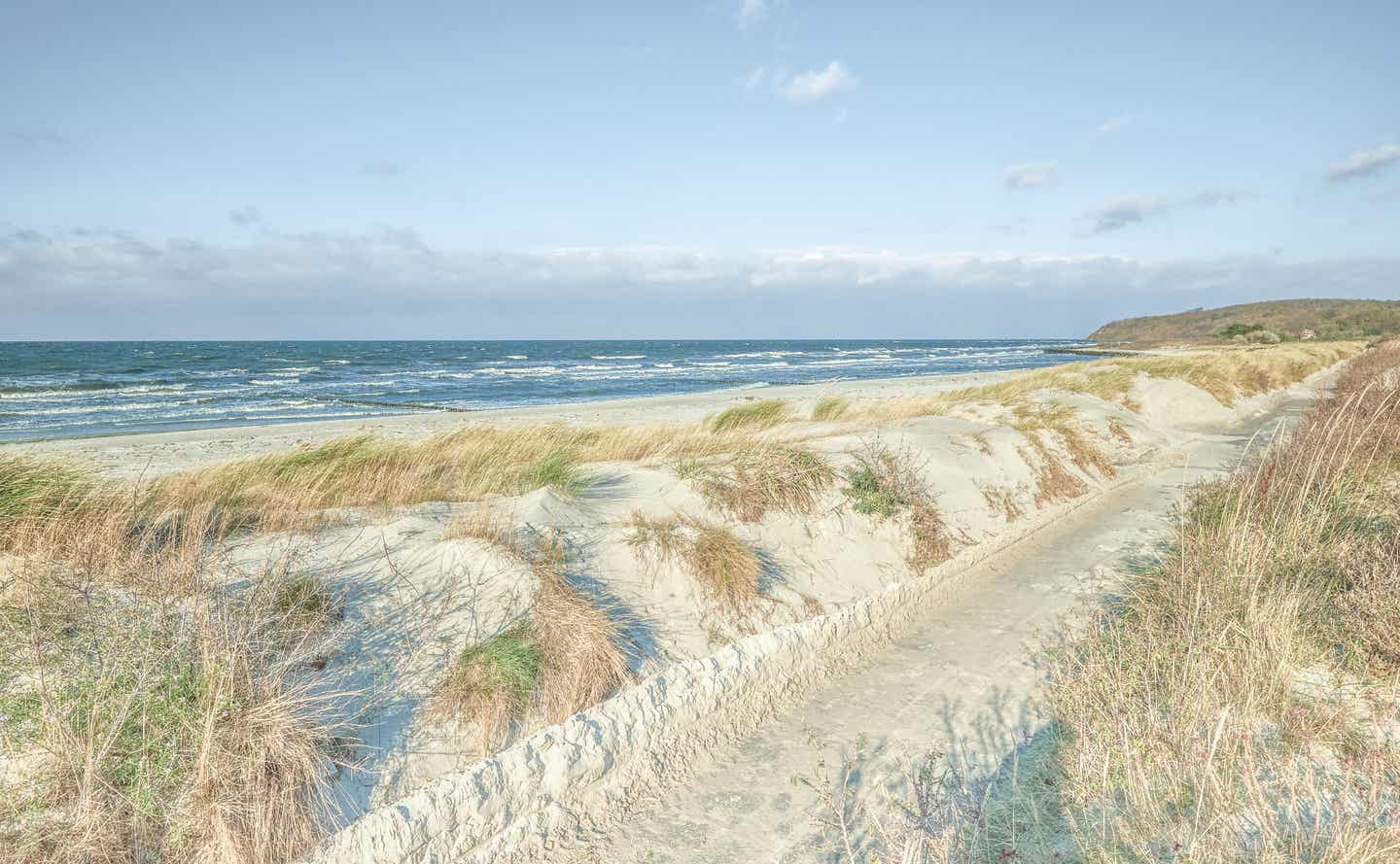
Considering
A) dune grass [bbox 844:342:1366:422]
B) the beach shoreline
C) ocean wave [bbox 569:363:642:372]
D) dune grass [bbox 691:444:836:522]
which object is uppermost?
ocean wave [bbox 569:363:642:372]

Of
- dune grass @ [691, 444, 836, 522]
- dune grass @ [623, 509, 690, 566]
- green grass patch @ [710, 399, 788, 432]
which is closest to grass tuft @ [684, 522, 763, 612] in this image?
dune grass @ [623, 509, 690, 566]

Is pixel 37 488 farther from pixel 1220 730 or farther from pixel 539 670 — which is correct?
pixel 1220 730

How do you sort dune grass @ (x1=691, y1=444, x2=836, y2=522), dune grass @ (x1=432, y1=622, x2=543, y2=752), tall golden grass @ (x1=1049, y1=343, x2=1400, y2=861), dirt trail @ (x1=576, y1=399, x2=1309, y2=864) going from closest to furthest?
tall golden grass @ (x1=1049, y1=343, x2=1400, y2=861), dirt trail @ (x1=576, y1=399, x2=1309, y2=864), dune grass @ (x1=432, y1=622, x2=543, y2=752), dune grass @ (x1=691, y1=444, x2=836, y2=522)

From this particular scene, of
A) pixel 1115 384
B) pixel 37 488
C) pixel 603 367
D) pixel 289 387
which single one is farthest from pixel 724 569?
pixel 603 367

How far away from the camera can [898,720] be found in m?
4.56

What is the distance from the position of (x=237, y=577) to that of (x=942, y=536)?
616 cm

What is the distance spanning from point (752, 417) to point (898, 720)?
1004cm

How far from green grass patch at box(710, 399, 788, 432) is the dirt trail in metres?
6.57

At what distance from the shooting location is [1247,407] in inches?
778

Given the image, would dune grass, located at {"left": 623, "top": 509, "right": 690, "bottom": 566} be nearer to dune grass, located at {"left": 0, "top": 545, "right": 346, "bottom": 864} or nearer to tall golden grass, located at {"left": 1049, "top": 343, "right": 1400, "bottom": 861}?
dune grass, located at {"left": 0, "top": 545, "right": 346, "bottom": 864}

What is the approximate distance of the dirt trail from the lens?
11.9ft

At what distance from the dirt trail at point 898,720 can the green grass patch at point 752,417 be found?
657 centimetres

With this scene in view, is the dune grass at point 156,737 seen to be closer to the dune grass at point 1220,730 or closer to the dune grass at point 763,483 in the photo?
the dune grass at point 1220,730

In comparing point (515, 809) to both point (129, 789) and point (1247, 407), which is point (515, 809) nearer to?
point (129, 789)
